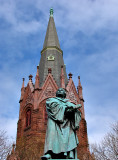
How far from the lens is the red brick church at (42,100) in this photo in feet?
110

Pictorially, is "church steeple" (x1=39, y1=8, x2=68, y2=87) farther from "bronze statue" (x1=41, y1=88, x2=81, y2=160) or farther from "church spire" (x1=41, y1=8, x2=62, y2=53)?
"bronze statue" (x1=41, y1=88, x2=81, y2=160)

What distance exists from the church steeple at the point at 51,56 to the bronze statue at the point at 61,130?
111ft

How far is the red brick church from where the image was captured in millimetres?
33438

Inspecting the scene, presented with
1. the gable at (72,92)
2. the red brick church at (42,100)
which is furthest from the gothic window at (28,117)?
the gable at (72,92)

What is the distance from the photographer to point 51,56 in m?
46.4

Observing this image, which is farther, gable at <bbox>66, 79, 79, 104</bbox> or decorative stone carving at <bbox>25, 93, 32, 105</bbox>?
gable at <bbox>66, 79, 79, 104</bbox>

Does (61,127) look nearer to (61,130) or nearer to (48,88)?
(61,130)

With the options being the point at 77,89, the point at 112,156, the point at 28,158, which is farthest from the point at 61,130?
the point at 77,89

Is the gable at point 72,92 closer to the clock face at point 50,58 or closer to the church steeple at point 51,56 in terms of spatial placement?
the church steeple at point 51,56

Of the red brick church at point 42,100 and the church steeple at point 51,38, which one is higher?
the church steeple at point 51,38

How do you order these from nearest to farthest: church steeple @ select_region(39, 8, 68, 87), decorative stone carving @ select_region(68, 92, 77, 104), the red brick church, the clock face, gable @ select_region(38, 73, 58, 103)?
Answer: the red brick church < gable @ select_region(38, 73, 58, 103) < decorative stone carving @ select_region(68, 92, 77, 104) < church steeple @ select_region(39, 8, 68, 87) < the clock face

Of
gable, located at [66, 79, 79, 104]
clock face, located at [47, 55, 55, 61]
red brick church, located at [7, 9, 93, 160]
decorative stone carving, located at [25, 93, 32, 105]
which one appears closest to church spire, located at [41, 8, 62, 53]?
red brick church, located at [7, 9, 93, 160]

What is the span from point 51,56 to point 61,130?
39975 millimetres

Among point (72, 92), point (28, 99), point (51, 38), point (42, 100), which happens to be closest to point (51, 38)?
point (51, 38)
